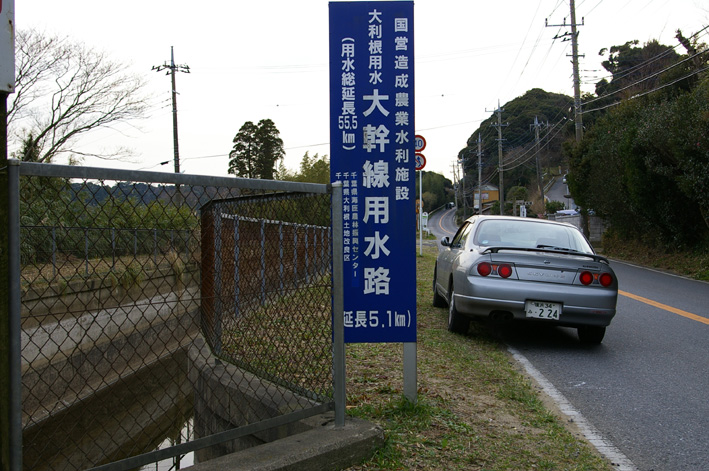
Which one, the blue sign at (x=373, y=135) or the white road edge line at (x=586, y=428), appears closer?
the white road edge line at (x=586, y=428)

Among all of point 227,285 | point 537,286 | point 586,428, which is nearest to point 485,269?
point 537,286

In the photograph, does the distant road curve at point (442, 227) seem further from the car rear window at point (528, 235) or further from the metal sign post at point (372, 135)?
the metal sign post at point (372, 135)

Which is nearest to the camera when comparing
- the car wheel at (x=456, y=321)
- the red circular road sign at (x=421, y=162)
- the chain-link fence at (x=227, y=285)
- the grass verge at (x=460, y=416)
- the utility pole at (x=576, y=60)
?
the chain-link fence at (x=227, y=285)

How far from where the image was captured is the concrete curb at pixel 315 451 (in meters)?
2.89

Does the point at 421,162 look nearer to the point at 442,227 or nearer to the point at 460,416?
the point at 460,416

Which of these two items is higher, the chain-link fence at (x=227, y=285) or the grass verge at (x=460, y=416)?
the chain-link fence at (x=227, y=285)

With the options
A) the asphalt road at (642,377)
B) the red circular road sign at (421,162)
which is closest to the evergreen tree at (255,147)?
the red circular road sign at (421,162)

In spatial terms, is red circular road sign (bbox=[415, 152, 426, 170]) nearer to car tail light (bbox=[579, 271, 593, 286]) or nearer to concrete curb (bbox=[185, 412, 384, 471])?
car tail light (bbox=[579, 271, 593, 286])

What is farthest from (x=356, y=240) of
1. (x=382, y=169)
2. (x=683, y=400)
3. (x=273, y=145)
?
(x=273, y=145)

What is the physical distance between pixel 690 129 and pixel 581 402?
1450 centimetres

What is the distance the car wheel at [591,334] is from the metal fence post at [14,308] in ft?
19.8

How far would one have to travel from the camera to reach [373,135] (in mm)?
3895

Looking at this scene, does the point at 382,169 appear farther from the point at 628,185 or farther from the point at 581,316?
the point at 628,185

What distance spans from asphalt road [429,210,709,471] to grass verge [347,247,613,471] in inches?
14.7
